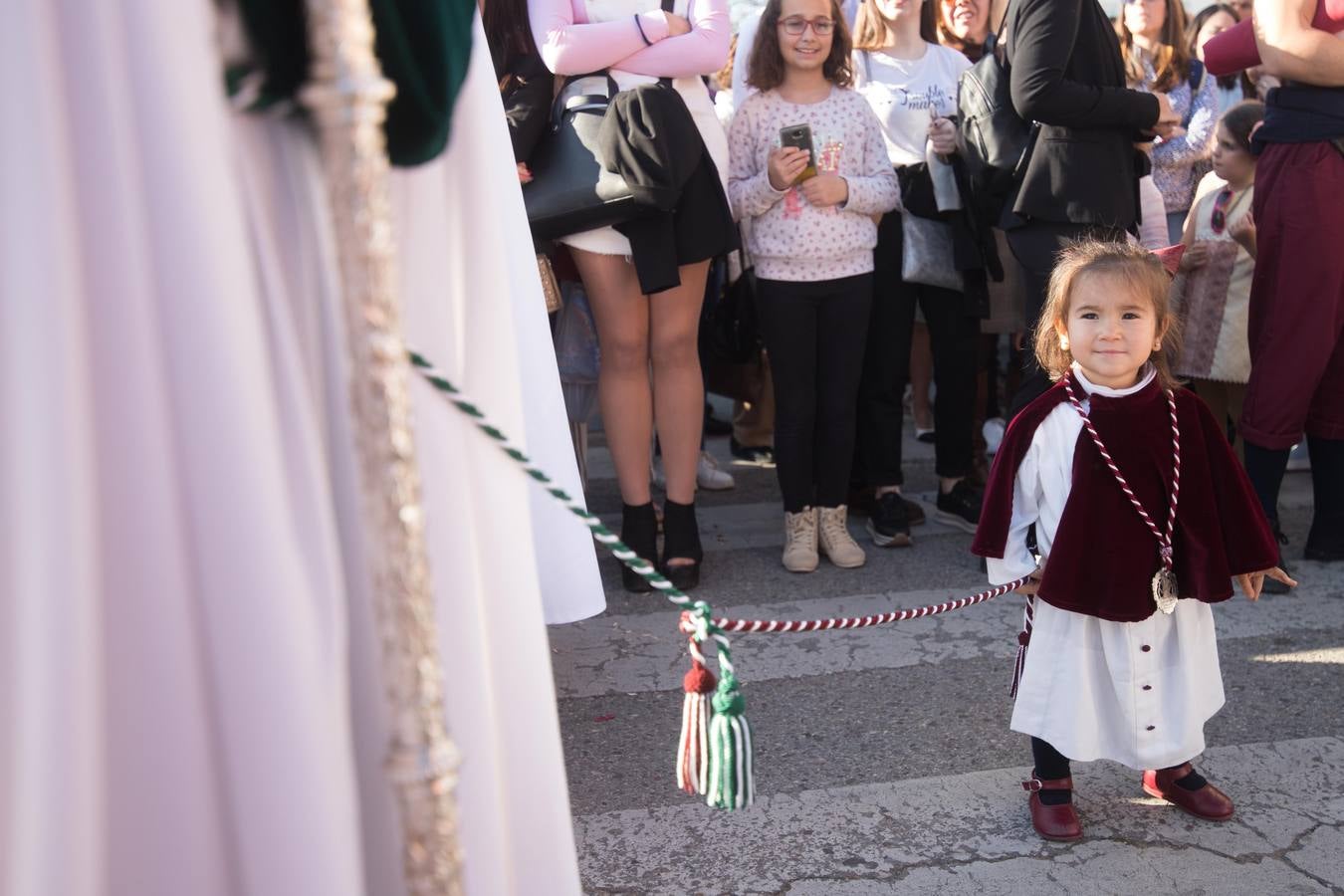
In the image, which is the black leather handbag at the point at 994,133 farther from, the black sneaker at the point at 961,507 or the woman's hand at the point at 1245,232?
the black sneaker at the point at 961,507

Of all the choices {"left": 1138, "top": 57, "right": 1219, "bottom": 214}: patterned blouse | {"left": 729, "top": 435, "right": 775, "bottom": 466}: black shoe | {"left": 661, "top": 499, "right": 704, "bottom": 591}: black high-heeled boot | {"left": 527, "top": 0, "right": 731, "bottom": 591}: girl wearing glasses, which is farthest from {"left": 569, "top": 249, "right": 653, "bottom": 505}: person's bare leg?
{"left": 1138, "top": 57, "right": 1219, "bottom": 214}: patterned blouse

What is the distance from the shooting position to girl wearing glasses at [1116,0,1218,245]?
5.87 metres

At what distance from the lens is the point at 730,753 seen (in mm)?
1984

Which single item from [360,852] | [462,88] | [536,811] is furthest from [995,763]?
[462,88]

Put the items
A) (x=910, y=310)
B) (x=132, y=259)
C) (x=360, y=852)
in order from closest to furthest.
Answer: (x=132, y=259), (x=360, y=852), (x=910, y=310)

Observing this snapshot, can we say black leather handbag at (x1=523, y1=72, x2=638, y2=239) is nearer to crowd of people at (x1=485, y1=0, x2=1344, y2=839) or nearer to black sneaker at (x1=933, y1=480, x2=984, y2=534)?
crowd of people at (x1=485, y1=0, x2=1344, y2=839)

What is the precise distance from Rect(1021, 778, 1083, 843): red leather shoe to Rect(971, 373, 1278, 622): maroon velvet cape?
377 millimetres

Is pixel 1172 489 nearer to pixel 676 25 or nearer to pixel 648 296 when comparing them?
pixel 648 296

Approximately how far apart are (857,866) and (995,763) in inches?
23.2

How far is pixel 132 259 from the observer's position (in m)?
1.30

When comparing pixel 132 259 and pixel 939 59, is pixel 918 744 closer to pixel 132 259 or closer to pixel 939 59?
pixel 132 259

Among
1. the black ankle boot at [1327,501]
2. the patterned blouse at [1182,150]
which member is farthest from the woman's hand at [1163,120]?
the patterned blouse at [1182,150]

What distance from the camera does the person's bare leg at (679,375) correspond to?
4.12 meters

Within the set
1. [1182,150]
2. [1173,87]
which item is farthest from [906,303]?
[1173,87]
